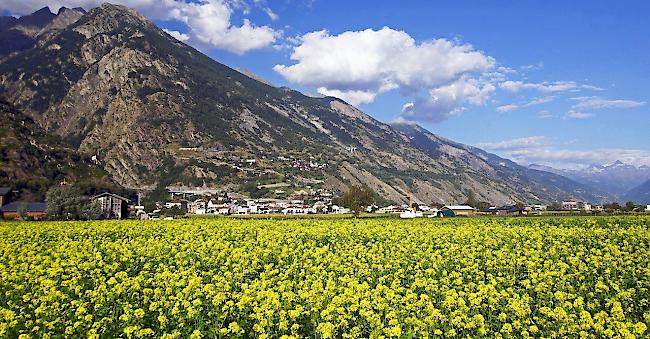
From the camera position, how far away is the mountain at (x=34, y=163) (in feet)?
509

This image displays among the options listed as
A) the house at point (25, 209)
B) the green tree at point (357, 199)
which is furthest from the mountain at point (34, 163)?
the green tree at point (357, 199)

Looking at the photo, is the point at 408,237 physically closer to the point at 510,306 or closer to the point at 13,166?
the point at 510,306

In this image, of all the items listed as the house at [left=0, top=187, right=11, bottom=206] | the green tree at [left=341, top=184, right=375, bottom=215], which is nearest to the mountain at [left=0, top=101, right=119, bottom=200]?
the house at [left=0, top=187, right=11, bottom=206]

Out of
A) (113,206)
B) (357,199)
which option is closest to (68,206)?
(113,206)

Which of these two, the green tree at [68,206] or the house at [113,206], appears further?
the house at [113,206]

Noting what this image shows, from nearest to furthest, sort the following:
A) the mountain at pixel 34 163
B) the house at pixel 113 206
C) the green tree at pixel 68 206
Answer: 1. the green tree at pixel 68 206
2. the house at pixel 113 206
3. the mountain at pixel 34 163

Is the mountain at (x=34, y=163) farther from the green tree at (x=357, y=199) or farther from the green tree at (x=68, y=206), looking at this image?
the green tree at (x=357, y=199)

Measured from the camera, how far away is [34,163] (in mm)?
173375

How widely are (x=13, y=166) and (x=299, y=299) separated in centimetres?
17468

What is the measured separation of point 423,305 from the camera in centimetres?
1506

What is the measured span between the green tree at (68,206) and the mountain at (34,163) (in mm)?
64776

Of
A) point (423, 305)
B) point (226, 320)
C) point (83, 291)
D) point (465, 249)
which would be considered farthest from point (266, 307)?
point (465, 249)

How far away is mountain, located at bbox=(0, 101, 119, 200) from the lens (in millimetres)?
155250

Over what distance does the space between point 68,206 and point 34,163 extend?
10096 centimetres
